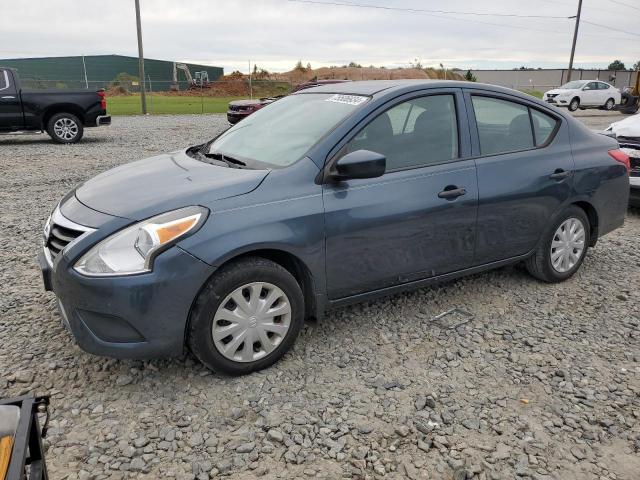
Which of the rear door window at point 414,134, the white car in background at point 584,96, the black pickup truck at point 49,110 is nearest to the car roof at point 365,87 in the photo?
the rear door window at point 414,134

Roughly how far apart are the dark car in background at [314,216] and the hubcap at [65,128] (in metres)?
10.4

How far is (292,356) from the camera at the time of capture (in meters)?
3.45

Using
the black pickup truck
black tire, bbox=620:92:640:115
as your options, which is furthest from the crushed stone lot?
black tire, bbox=620:92:640:115

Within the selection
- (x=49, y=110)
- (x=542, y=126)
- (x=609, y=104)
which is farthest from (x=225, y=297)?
(x=609, y=104)

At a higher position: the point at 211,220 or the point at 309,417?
the point at 211,220

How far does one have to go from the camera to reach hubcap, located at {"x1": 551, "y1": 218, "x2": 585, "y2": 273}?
4.53 metres

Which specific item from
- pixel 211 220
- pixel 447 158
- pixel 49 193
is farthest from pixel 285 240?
pixel 49 193

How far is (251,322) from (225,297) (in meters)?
0.24

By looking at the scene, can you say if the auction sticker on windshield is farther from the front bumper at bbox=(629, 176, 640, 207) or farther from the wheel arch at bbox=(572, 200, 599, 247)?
the front bumper at bbox=(629, 176, 640, 207)

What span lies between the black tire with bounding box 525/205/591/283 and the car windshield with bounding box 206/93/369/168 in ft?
6.48

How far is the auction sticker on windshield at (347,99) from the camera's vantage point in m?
3.67

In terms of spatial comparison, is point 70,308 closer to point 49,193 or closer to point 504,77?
point 49,193

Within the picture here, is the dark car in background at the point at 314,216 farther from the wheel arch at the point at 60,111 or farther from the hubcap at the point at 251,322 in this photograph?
the wheel arch at the point at 60,111

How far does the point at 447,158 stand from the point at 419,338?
128cm
